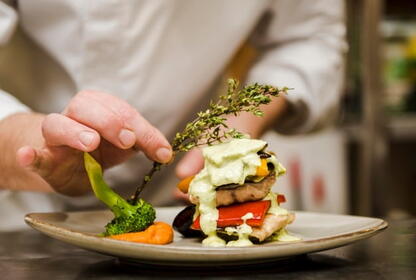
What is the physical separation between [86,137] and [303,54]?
3.36 feet

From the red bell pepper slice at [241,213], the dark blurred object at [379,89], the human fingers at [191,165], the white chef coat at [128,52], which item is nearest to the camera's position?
the red bell pepper slice at [241,213]

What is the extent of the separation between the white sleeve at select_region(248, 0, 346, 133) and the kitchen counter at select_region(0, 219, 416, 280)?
2.61ft

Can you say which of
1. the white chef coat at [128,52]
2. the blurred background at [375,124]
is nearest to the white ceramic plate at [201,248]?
the white chef coat at [128,52]

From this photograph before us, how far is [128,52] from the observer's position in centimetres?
158

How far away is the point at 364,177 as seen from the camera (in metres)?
3.53

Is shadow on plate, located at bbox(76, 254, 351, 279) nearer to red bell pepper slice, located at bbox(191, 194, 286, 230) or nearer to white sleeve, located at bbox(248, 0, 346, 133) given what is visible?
red bell pepper slice, located at bbox(191, 194, 286, 230)

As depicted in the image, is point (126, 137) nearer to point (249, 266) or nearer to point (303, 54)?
point (249, 266)

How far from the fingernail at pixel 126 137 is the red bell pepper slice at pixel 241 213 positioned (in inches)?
6.6

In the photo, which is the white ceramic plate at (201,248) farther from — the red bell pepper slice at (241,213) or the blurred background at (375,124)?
the blurred background at (375,124)

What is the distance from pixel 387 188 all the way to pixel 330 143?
1.21 feet

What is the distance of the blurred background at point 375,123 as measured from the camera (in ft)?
11.1

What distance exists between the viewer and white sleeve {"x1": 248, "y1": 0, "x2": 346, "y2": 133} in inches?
74.0

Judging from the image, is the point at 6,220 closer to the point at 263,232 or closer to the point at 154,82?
the point at 154,82

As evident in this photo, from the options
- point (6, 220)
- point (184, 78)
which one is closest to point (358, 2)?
point (184, 78)
